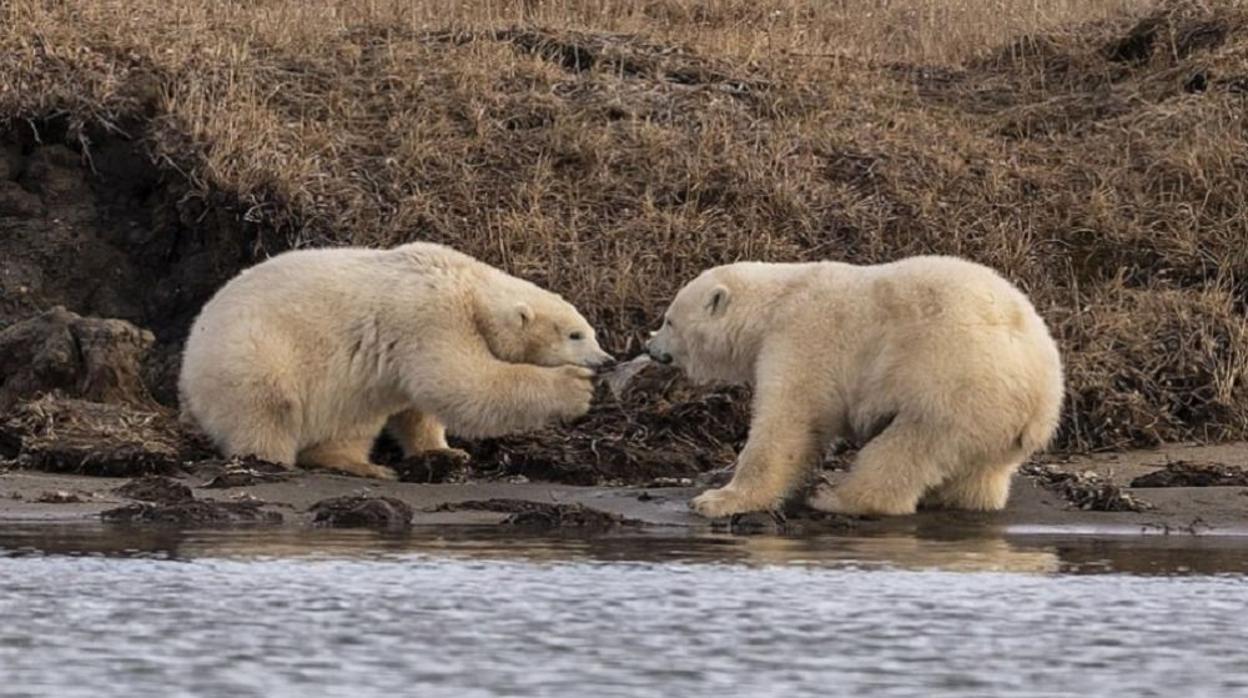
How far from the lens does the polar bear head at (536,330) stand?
1149 centimetres

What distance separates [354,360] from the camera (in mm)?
11219

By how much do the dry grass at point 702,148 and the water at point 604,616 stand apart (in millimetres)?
3743

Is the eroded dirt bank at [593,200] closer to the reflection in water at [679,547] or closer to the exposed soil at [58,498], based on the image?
the exposed soil at [58,498]

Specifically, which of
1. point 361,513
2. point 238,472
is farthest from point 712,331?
point 238,472

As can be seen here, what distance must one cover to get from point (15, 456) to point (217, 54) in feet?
15.0

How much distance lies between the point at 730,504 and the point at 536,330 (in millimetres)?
1843

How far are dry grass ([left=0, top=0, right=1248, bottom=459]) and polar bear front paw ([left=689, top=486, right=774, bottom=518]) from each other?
8.38ft

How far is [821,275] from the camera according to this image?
412 inches

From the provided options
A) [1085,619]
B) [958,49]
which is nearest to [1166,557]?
[1085,619]

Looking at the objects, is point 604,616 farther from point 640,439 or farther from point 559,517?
point 640,439

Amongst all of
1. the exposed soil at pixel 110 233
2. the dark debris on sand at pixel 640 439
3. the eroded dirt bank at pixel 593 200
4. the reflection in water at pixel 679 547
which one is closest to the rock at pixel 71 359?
the eroded dirt bank at pixel 593 200

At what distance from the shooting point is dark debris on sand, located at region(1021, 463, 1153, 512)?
10586mm

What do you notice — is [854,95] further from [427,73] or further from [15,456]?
[15,456]

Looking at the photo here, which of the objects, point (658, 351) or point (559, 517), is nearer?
point (559, 517)
